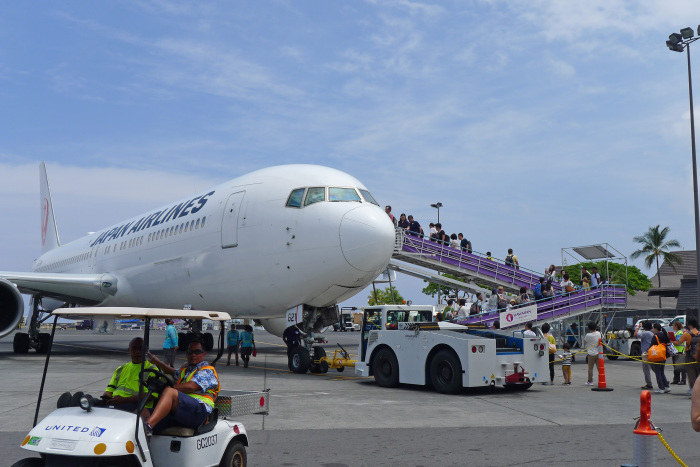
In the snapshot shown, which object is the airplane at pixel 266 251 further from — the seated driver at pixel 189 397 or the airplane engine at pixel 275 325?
the seated driver at pixel 189 397

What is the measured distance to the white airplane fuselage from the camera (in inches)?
566

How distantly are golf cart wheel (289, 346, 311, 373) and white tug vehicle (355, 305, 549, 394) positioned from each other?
1.32 meters

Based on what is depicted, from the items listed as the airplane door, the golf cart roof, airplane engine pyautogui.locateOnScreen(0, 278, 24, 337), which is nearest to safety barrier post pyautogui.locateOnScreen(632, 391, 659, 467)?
the golf cart roof

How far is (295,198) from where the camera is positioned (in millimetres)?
15227

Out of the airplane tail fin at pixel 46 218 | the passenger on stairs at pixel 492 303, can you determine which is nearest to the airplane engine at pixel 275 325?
the passenger on stairs at pixel 492 303

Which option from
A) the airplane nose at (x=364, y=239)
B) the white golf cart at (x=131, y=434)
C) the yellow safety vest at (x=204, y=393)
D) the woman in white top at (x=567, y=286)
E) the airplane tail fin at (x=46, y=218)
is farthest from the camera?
the airplane tail fin at (x=46, y=218)

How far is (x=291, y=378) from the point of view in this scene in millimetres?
14844

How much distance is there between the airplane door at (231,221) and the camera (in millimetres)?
16172

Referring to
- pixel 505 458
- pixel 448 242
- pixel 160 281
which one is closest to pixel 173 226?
pixel 160 281

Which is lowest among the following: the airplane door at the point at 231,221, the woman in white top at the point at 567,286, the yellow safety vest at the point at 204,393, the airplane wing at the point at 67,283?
the yellow safety vest at the point at 204,393

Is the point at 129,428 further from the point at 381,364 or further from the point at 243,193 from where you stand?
the point at 243,193

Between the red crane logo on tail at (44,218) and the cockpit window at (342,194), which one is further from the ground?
the red crane logo on tail at (44,218)

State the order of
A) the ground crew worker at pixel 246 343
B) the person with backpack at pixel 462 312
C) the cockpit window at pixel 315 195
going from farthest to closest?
the person with backpack at pixel 462 312, the ground crew worker at pixel 246 343, the cockpit window at pixel 315 195

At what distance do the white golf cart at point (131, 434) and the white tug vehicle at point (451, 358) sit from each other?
663 centimetres
